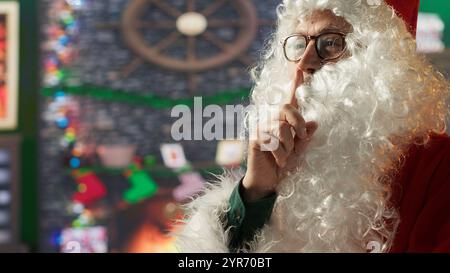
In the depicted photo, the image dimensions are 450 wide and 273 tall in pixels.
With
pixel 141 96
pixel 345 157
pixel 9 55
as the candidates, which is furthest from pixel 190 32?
pixel 345 157

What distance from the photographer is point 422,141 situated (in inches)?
42.8

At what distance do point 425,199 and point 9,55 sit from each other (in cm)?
313

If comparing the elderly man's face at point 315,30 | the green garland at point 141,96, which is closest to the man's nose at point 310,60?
the elderly man's face at point 315,30

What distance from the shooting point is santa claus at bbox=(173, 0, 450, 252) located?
1017 mm

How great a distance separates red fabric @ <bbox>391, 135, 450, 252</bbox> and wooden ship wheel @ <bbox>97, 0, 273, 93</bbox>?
251 centimetres

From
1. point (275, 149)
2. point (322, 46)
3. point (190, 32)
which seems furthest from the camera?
point (190, 32)

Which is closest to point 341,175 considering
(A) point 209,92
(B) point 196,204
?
(B) point 196,204

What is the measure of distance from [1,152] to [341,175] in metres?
2.96

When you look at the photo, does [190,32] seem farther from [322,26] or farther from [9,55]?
[322,26]

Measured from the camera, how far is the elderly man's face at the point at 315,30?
112cm

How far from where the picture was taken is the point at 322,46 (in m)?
1.11

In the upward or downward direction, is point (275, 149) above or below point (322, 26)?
below

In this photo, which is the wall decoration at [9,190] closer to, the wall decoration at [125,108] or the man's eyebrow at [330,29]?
the wall decoration at [125,108]

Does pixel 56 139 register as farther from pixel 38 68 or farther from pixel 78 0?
pixel 78 0
